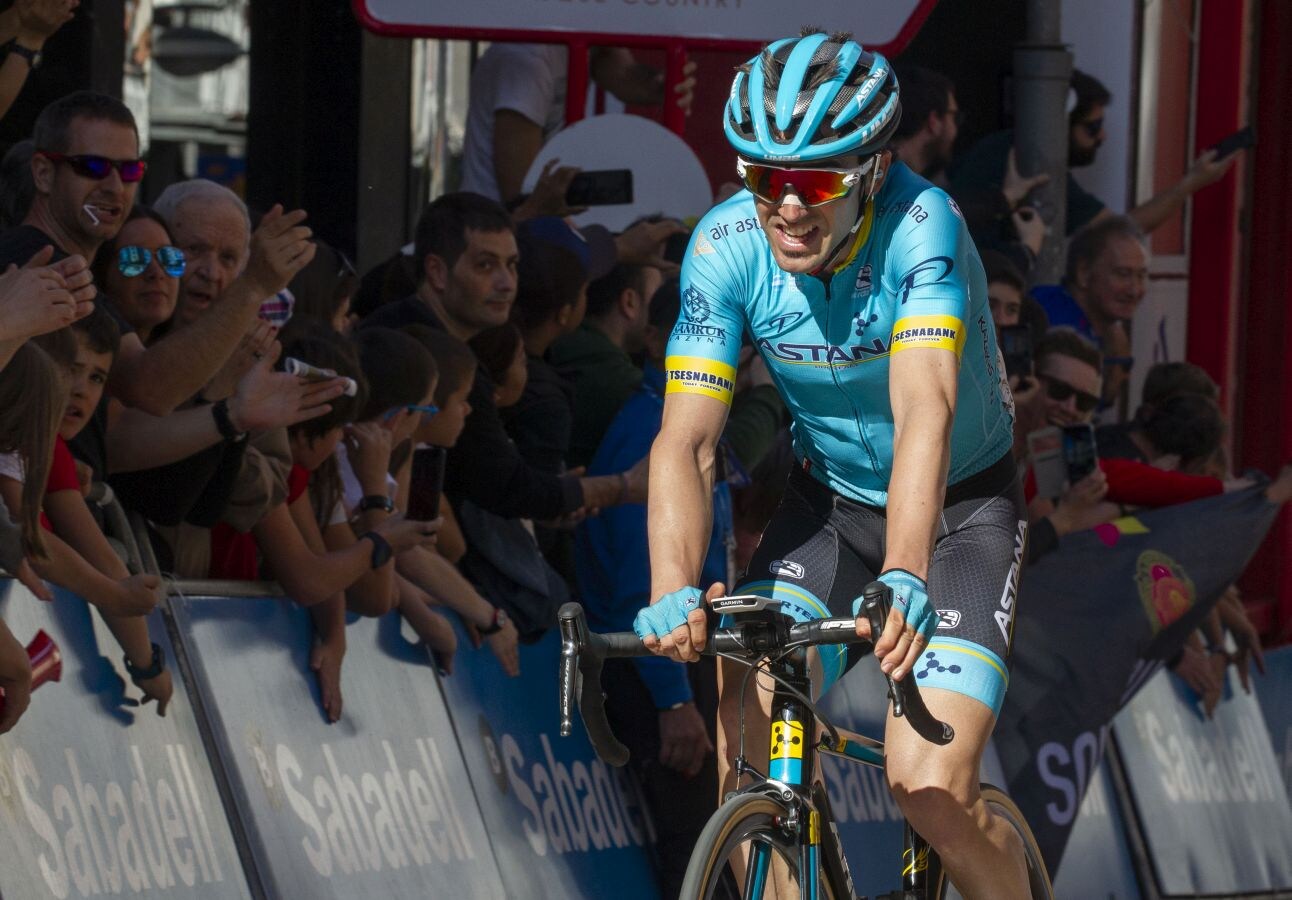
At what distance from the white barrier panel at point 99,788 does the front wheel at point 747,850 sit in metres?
1.76

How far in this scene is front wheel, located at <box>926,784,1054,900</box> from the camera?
17.4 feet

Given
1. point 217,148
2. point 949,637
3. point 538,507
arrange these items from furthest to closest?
point 217,148 → point 538,507 → point 949,637

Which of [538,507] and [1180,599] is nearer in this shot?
[538,507]

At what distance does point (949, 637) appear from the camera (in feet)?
16.8

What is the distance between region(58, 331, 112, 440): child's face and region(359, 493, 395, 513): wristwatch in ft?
4.14

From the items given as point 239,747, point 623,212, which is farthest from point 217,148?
point 239,747

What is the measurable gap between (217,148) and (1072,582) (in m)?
4.15

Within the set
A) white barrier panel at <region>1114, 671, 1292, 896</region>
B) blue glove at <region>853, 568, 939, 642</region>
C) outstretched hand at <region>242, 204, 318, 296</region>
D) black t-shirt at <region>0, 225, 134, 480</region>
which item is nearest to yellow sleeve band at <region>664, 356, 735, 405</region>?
blue glove at <region>853, 568, 939, 642</region>

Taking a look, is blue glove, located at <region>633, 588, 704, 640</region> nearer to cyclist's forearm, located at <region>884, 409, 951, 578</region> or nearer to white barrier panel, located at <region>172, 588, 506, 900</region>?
cyclist's forearm, located at <region>884, 409, 951, 578</region>

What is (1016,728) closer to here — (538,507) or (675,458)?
(538,507)

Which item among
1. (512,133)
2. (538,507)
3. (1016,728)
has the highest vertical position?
(512,133)

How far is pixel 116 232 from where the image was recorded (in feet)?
20.4

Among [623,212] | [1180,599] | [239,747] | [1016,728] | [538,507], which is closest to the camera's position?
[239,747]

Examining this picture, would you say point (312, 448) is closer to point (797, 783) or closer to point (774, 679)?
point (774, 679)
